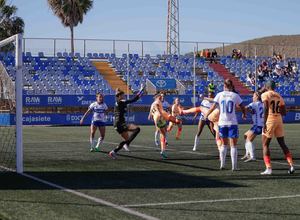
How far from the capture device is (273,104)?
40.4 ft

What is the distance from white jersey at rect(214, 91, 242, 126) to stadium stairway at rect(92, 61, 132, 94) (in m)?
30.5

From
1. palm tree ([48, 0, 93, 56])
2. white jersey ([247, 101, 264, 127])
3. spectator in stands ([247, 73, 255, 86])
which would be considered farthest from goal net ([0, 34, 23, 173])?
palm tree ([48, 0, 93, 56])

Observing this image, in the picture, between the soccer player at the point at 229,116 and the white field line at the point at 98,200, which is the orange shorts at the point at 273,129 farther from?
the white field line at the point at 98,200

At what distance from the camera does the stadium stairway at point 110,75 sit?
4488cm

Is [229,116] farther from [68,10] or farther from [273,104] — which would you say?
[68,10]

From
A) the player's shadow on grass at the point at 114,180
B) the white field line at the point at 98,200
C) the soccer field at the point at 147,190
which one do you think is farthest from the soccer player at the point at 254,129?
the white field line at the point at 98,200

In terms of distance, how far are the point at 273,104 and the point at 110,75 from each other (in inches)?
1378

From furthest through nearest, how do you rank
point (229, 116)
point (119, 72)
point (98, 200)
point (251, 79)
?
point (251, 79)
point (119, 72)
point (229, 116)
point (98, 200)

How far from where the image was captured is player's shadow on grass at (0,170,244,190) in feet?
35.2

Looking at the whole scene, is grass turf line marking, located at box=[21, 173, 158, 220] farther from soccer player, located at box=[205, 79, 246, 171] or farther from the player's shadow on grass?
soccer player, located at box=[205, 79, 246, 171]

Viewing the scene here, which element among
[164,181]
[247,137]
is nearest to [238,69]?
[247,137]

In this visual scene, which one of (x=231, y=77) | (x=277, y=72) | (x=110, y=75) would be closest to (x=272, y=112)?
(x=110, y=75)

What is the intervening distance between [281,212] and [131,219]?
7.16 feet

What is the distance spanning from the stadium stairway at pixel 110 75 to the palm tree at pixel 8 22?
11.3 meters
